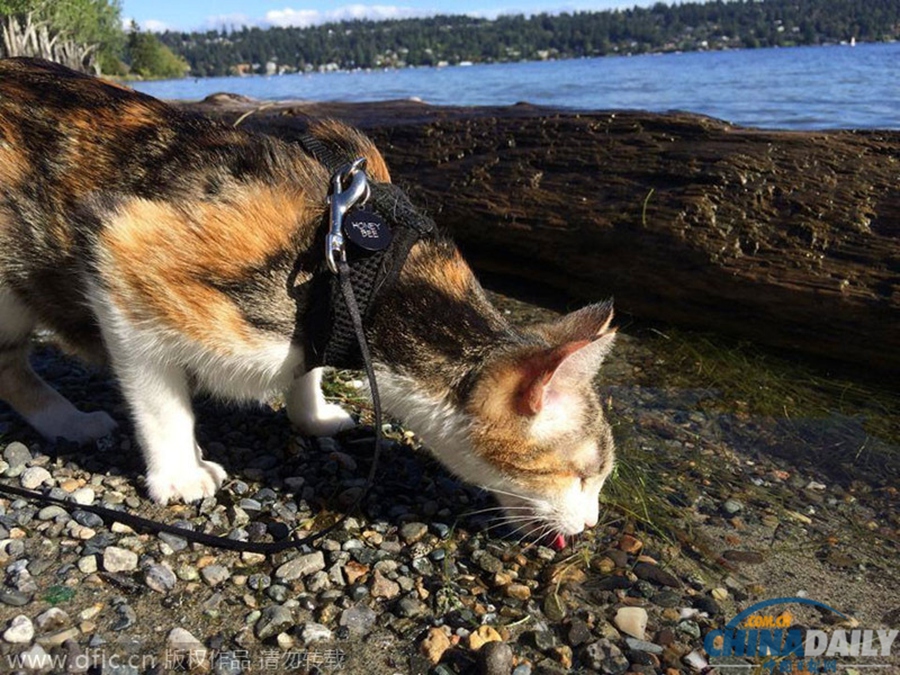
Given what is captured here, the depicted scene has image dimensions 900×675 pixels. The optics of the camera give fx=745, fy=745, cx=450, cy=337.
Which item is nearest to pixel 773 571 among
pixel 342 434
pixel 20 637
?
pixel 342 434

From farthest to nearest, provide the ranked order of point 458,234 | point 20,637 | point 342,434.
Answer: point 458,234, point 342,434, point 20,637

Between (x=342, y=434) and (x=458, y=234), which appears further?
(x=458, y=234)

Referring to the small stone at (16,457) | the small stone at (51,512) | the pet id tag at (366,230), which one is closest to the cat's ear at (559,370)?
the pet id tag at (366,230)

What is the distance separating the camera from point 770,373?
5.08 meters

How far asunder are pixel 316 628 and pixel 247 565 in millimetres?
498

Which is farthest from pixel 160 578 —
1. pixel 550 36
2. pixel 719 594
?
pixel 550 36

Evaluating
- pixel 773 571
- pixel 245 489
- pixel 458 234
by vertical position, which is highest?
pixel 458 234

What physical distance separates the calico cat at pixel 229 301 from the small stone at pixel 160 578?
51cm

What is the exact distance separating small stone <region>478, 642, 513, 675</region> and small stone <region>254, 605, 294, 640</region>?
2.37 feet

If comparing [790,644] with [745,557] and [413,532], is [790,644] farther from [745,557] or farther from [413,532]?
[413,532]

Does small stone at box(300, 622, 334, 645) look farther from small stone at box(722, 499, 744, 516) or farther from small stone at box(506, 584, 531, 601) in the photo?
small stone at box(722, 499, 744, 516)

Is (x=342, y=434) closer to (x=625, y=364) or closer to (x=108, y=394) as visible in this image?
(x=108, y=394)

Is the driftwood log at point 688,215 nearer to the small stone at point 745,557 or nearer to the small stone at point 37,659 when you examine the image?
the small stone at point 745,557

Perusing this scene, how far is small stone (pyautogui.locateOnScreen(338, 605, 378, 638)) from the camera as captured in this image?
2777mm
